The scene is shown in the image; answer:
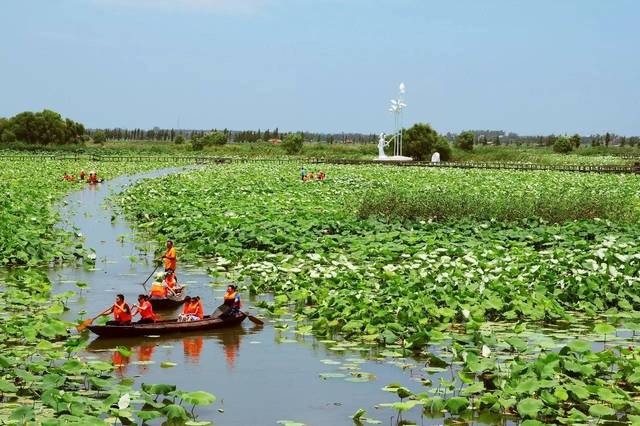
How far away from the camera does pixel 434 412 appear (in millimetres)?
7930

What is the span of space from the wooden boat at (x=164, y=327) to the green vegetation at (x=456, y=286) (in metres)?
0.96

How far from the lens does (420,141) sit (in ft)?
212

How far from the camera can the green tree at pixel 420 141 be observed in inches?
2547

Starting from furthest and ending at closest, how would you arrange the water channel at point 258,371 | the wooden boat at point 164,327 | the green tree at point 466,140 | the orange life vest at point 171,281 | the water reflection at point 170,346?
the green tree at point 466,140, the orange life vest at point 171,281, the wooden boat at point 164,327, the water reflection at point 170,346, the water channel at point 258,371

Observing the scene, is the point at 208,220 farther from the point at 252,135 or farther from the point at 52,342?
the point at 252,135

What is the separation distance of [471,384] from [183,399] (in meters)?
2.54

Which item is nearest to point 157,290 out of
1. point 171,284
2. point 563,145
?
point 171,284

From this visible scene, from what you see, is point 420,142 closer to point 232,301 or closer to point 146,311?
point 232,301

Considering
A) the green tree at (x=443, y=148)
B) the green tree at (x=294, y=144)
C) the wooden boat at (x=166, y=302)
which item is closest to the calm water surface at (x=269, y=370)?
the wooden boat at (x=166, y=302)

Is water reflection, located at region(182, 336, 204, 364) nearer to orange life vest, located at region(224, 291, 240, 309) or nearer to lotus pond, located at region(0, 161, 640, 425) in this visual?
lotus pond, located at region(0, 161, 640, 425)

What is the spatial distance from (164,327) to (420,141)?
54.9 meters

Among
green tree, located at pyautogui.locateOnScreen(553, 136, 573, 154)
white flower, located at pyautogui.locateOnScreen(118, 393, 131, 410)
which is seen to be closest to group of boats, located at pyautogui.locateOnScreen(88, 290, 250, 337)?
white flower, located at pyautogui.locateOnScreen(118, 393, 131, 410)

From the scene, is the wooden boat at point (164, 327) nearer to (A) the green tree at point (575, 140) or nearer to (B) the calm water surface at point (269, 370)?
(B) the calm water surface at point (269, 370)

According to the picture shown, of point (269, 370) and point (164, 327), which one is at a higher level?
point (164, 327)
